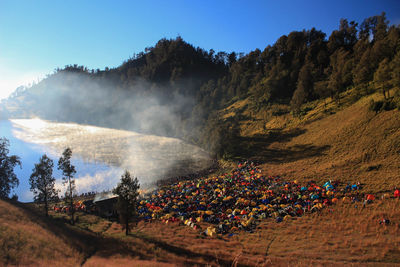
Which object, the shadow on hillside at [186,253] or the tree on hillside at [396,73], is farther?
the tree on hillside at [396,73]

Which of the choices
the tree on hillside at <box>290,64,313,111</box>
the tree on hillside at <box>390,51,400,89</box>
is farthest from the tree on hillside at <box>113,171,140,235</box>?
the tree on hillside at <box>290,64,313,111</box>

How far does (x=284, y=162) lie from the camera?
52.2 m

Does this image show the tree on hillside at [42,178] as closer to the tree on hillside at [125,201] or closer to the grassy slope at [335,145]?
the tree on hillside at [125,201]

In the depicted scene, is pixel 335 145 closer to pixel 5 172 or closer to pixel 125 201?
pixel 125 201

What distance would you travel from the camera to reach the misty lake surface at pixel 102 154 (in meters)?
63.0

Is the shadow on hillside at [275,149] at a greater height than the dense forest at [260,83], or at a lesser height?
lesser

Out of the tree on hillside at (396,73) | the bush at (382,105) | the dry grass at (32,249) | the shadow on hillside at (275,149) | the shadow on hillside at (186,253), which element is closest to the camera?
the dry grass at (32,249)

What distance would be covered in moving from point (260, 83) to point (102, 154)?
292 ft

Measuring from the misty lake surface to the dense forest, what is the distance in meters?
11.6

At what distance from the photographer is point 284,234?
21719mm

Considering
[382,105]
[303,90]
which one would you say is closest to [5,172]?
[382,105]

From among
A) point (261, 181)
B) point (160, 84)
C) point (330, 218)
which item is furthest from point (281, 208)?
point (160, 84)

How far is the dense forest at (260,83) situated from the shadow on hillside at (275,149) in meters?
8.46

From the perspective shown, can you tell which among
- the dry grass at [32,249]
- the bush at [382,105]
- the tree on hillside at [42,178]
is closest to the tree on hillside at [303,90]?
the bush at [382,105]
